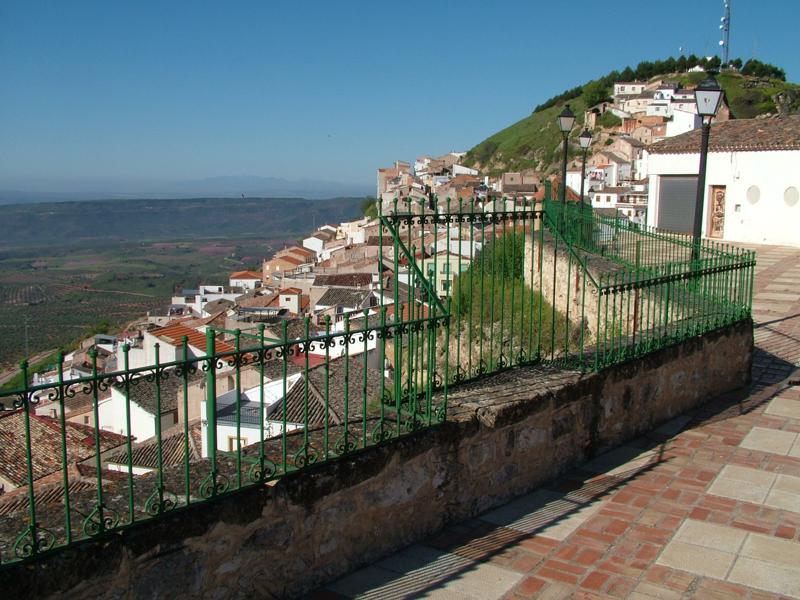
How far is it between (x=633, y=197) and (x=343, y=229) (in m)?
47.3

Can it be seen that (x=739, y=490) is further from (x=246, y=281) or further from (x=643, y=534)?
(x=246, y=281)

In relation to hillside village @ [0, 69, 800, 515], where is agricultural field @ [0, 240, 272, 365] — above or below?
below

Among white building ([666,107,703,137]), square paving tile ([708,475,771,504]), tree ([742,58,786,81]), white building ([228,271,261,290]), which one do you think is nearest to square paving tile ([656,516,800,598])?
square paving tile ([708,475,771,504])

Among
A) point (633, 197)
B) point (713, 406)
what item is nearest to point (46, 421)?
point (713, 406)

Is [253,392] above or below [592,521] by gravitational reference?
below

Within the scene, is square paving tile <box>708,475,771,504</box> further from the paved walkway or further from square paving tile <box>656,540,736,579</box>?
square paving tile <box>656,540,736,579</box>

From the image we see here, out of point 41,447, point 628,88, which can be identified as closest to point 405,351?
point 41,447

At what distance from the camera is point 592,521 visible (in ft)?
18.7

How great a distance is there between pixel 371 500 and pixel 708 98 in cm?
842

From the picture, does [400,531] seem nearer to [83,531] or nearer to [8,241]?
[83,531]

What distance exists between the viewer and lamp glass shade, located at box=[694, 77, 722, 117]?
10.6 m

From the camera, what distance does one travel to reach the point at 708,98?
1069cm

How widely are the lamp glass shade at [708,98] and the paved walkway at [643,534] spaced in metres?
4.79

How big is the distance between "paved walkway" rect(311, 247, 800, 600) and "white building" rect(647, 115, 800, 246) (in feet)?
60.2
